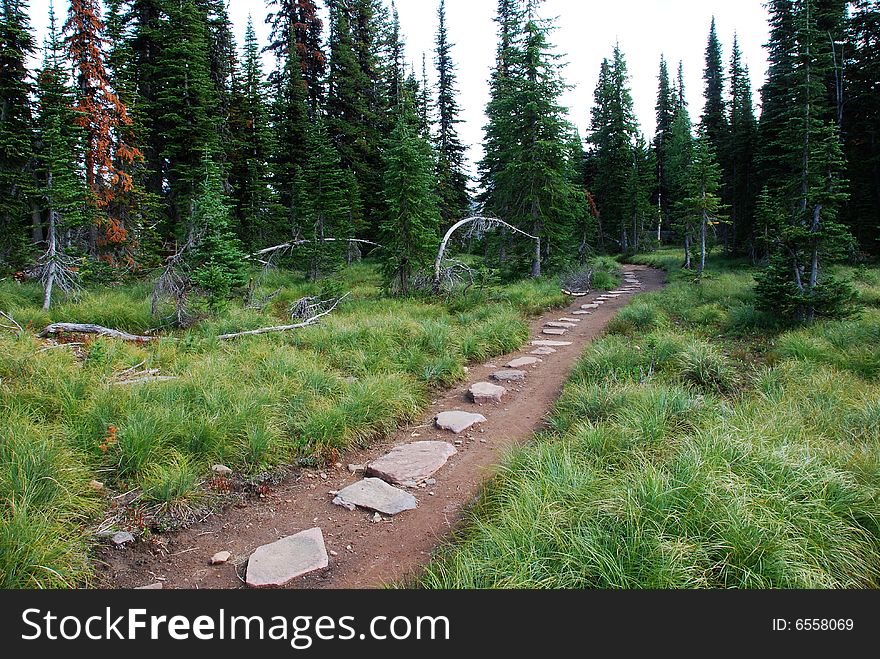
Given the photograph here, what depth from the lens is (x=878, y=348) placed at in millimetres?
6824

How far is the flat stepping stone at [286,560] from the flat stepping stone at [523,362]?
4.91 m

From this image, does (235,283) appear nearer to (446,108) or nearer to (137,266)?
→ (137,266)

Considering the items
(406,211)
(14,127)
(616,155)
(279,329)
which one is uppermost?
(616,155)

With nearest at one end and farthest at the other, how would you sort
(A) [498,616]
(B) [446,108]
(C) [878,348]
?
(A) [498,616] < (C) [878,348] < (B) [446,108]

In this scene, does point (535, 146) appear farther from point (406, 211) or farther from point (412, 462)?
point (412, 462)

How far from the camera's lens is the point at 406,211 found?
12133mm

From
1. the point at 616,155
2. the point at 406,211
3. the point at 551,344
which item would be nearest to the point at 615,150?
the point at 616,155

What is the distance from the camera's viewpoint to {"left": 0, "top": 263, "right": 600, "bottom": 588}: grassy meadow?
321 cm

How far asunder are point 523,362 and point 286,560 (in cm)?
550

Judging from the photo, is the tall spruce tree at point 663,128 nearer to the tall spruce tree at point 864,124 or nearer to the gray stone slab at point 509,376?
the tall spruce tree at point 864,124

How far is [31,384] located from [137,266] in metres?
11.3

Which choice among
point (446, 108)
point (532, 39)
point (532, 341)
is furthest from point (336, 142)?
point (532, 341)

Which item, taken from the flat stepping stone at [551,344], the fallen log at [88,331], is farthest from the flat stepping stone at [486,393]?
the fallen log at [88,331]

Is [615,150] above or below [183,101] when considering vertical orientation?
above
